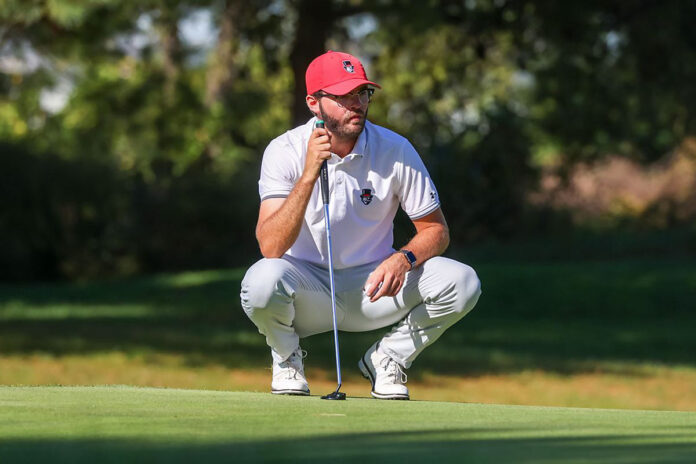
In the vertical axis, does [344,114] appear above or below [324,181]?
above

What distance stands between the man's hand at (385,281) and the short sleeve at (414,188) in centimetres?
38

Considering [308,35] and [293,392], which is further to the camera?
[308,35]

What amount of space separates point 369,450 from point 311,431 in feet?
1.55

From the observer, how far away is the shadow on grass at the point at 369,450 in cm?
350

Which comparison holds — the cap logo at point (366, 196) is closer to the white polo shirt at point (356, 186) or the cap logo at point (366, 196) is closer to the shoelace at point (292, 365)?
the white polo shirt at point (356, 186)

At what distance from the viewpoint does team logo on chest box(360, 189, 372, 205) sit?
19.5ft

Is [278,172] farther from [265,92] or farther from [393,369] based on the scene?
[265,92]

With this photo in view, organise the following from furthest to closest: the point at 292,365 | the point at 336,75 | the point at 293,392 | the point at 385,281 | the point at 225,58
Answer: the point at 225,58
the point at 292,365
the point at 293,392
the point at 336,75
the point at 385,281

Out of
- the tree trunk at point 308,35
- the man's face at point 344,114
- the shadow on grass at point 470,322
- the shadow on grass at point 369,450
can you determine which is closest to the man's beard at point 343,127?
the man's face at point 344,114

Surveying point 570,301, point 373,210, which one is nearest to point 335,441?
point 373,210

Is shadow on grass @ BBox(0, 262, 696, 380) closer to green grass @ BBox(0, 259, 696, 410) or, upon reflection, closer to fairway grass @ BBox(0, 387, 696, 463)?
green grass @ BBox(0, 259, 696, 410)

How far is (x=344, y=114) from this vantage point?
5875mm

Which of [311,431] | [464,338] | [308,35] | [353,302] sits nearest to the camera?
[311,431]

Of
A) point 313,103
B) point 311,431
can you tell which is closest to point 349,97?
point 313,103
